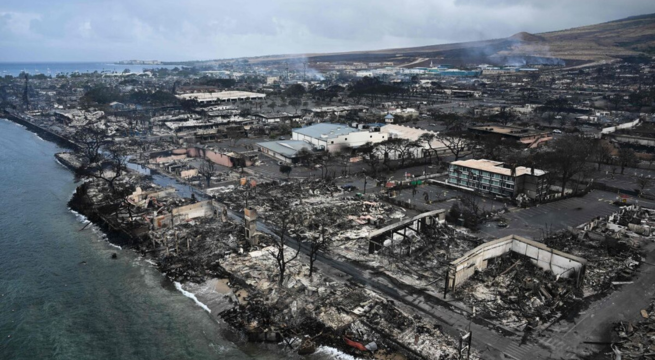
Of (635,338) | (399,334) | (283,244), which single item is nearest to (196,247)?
(283,244)

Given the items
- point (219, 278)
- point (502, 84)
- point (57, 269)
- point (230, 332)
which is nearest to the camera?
point (230, 332)

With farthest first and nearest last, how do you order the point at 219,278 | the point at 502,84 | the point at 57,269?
the point at 502,84
the point at 57,269
the point at 219,278

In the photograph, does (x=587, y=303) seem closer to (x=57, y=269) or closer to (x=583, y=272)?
(x=583, y=272)

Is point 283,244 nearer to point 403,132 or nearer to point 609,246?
point 609,246

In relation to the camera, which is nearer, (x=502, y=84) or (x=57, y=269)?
(x=57, y=269)

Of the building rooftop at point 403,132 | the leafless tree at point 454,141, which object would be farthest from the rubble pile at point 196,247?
the building rooftop at point 403,132

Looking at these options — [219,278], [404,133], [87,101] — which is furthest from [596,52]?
[219,278]

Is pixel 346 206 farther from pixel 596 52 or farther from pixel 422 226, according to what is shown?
pixel 596 52
